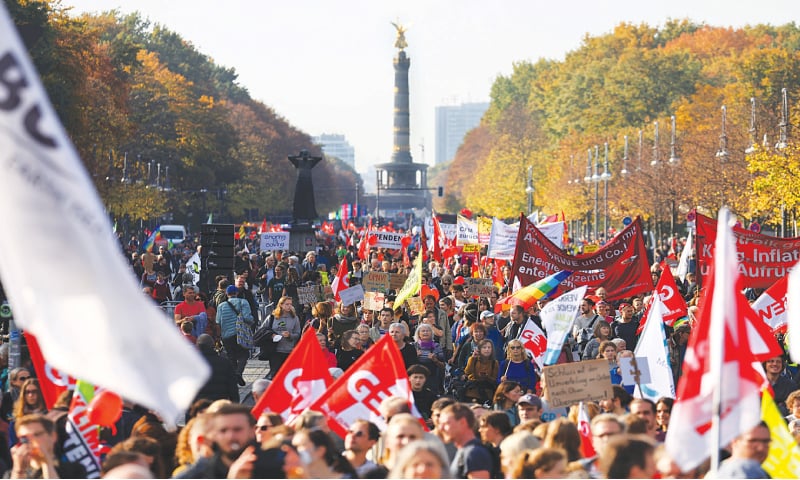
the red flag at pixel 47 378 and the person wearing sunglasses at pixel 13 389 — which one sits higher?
the red flag at pixel 47 378

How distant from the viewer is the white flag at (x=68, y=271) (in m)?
Answer: 4.68

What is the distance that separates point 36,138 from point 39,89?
0.14 m

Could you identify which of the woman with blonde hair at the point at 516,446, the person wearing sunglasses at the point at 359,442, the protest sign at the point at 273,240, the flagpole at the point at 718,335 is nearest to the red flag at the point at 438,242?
the protest sign at the point at 273,240

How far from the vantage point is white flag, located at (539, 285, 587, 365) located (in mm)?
13031

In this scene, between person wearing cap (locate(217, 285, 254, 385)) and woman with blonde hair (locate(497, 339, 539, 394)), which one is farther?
person wearing cap (locate(217, 285, 254, 385))

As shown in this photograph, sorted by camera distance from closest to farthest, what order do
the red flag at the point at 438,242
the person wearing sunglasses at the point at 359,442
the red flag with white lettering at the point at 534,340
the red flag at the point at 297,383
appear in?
the person wearing sunglasses at the point at 359,442
the red flag at the point at 297,383
the red flag with white lettering at the point at 534,340
the red flag at the point at 438,242

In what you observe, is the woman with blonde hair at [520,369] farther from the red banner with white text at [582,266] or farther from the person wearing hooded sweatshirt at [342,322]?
the red banner with white text at [582,266]

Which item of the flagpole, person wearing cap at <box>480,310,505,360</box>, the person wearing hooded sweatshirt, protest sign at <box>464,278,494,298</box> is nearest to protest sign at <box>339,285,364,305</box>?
the person wearing hooded sweatshirt

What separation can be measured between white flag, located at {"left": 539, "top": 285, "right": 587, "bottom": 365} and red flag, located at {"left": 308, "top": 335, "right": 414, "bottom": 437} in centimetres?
335

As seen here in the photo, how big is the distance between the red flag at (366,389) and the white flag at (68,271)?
4447 millimetres

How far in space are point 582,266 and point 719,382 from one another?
13.7 metres

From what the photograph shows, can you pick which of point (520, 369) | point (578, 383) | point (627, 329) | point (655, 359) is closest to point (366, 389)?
point (578, 383)

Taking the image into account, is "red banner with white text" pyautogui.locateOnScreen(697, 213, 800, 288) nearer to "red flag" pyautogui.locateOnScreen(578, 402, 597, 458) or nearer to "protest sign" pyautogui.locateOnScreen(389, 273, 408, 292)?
"protest sign" pyautogui.locateOnScreen(389, 273, 408, 292)

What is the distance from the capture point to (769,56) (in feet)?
235
